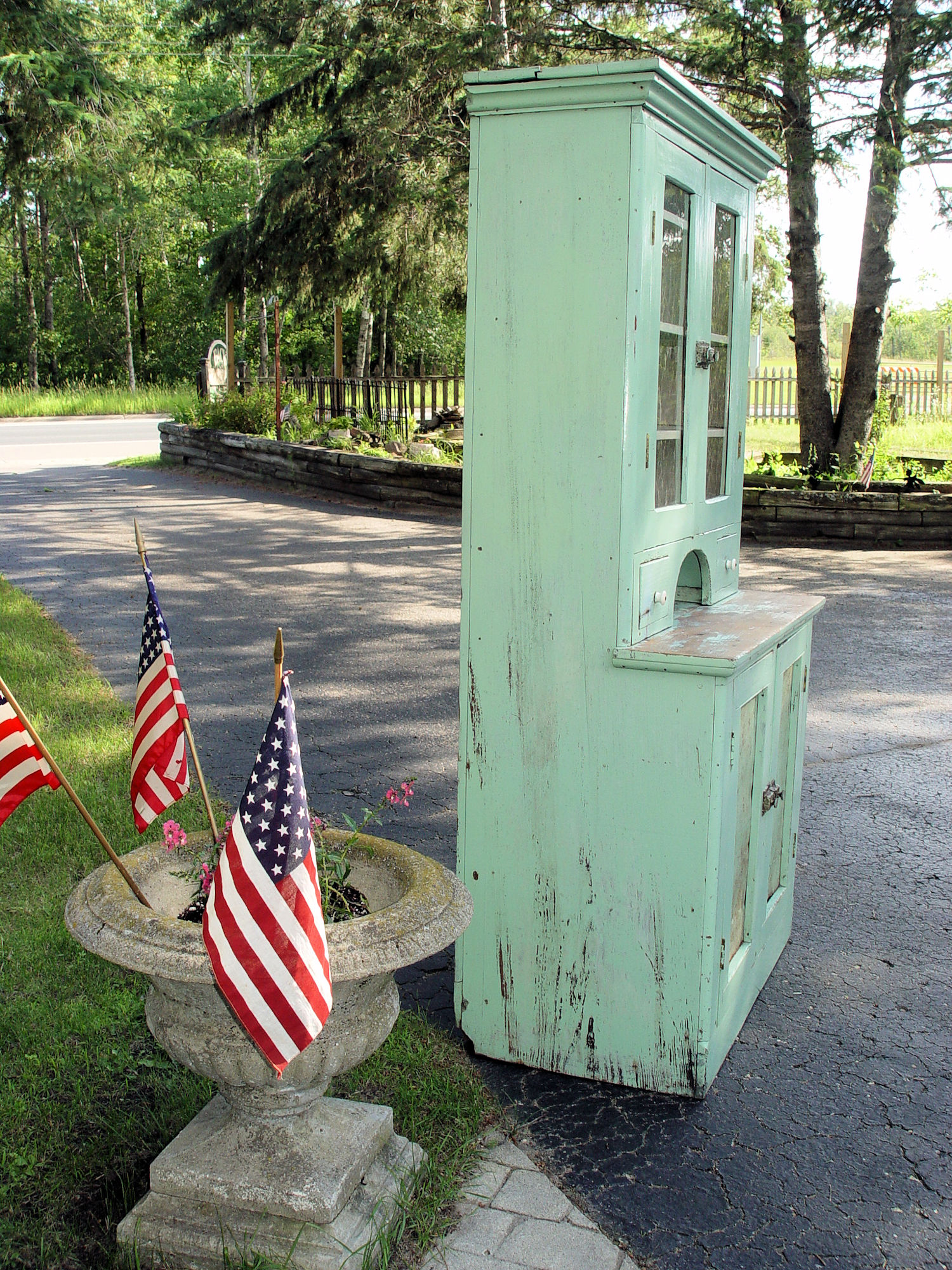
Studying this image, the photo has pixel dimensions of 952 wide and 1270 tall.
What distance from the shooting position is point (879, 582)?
10.1 meters

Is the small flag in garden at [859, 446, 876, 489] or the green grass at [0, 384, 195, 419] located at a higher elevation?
the green grass at [0, 384, 195, 419]

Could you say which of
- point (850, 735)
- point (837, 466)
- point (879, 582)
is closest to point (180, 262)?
point (837, 466)

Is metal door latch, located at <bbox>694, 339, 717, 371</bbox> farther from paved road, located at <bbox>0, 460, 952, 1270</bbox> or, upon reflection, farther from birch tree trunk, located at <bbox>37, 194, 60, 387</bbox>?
birch tree trunk, located at <bbox>37, 194, 60, 387</bbox>

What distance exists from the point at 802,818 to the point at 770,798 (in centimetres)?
176

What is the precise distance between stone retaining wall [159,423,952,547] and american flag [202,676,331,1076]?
294 inches

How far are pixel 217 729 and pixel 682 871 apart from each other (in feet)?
12.0

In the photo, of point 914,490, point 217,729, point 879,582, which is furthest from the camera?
point 914,490

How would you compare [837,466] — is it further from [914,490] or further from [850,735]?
[850,735]

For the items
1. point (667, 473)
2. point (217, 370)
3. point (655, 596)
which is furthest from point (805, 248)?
point (217, 370)

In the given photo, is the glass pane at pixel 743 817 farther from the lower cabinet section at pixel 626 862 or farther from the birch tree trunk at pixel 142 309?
the birch tree trunk at pixel 142 309

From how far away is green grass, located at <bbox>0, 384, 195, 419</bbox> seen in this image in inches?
1359

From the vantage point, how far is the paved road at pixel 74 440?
2056 centimetres

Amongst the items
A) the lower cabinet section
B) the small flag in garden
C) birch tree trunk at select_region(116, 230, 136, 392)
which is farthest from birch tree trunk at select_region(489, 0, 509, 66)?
birch tree trunk at select_region(116, 230, 136, 392)

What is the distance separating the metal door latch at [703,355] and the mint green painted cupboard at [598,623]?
2 centimetres
